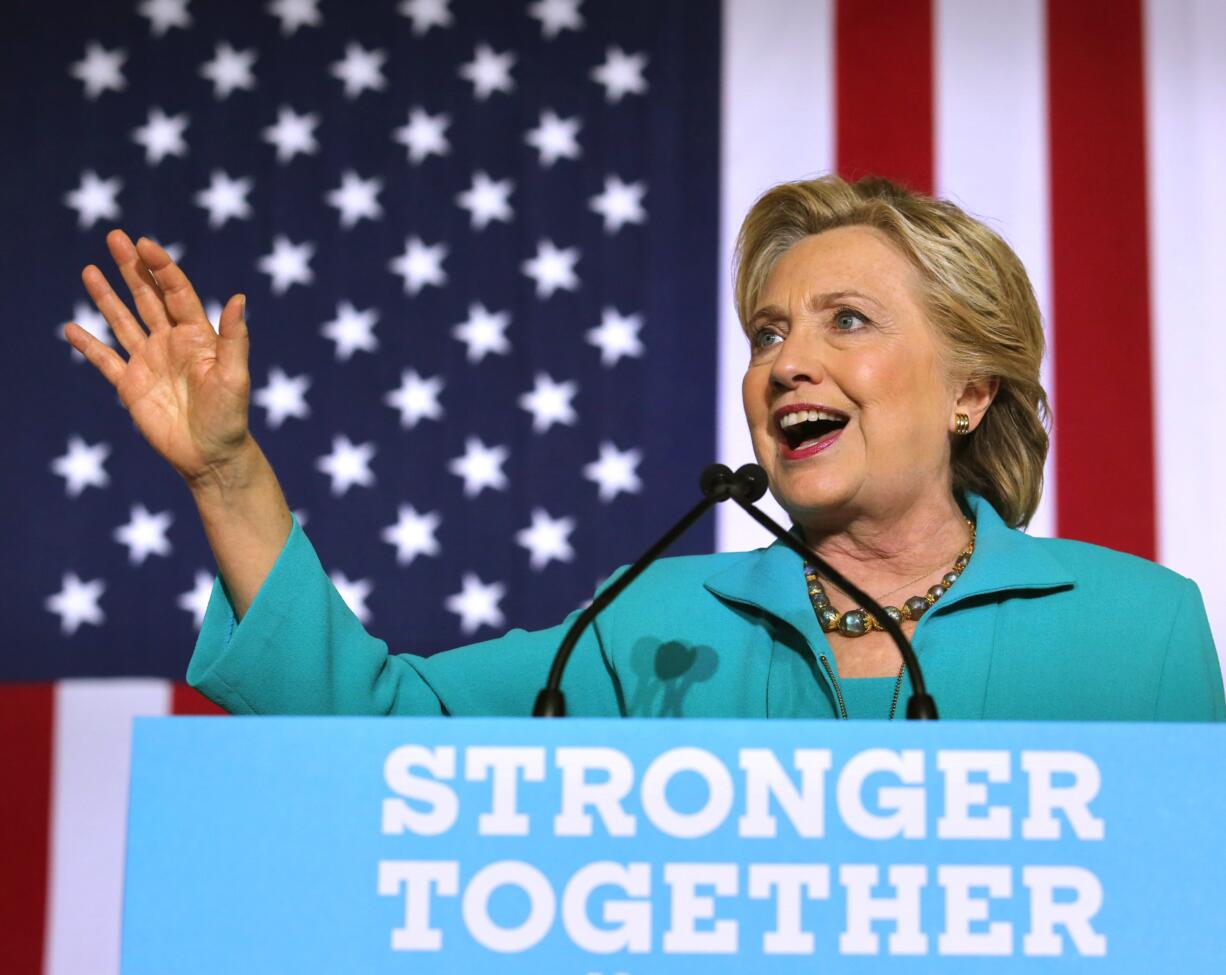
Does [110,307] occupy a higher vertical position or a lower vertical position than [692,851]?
higher

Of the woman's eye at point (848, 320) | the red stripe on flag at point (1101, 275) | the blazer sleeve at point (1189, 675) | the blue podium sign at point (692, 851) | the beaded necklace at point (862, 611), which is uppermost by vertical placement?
the red stripe on flag at point (1101, 275)

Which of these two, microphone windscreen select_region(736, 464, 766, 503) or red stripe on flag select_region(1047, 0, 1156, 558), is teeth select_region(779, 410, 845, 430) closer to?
microphone windscreen select_region(736, 464, 766, 503)

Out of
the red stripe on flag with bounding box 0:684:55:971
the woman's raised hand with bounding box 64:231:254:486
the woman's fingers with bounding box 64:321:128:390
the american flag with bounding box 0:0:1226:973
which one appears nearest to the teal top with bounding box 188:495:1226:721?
the woman's raised hand with bounding box 64:231:254:486

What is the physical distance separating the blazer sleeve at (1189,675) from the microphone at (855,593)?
1.34 ft

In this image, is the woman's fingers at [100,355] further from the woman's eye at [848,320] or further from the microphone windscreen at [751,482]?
the woman's eye at [848,320]

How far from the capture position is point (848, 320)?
1.55 metres

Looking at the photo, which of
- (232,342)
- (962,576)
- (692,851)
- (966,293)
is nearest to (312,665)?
(232,342)

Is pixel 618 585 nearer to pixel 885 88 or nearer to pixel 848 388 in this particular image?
pixel 848 388

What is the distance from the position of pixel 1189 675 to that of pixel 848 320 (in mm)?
492

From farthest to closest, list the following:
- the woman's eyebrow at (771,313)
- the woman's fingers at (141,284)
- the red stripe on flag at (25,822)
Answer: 1. the red stripe on flag at (25,822)
2. the woman's eyebrow at (771,313)
3. the woman's fingers at (141,284)

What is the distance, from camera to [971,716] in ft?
4.37

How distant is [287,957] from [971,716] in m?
0.72

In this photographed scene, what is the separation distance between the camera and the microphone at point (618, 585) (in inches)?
37.6

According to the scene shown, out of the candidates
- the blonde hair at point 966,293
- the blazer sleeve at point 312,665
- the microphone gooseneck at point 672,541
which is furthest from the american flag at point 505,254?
the microphone gooseneck at point 672,541
